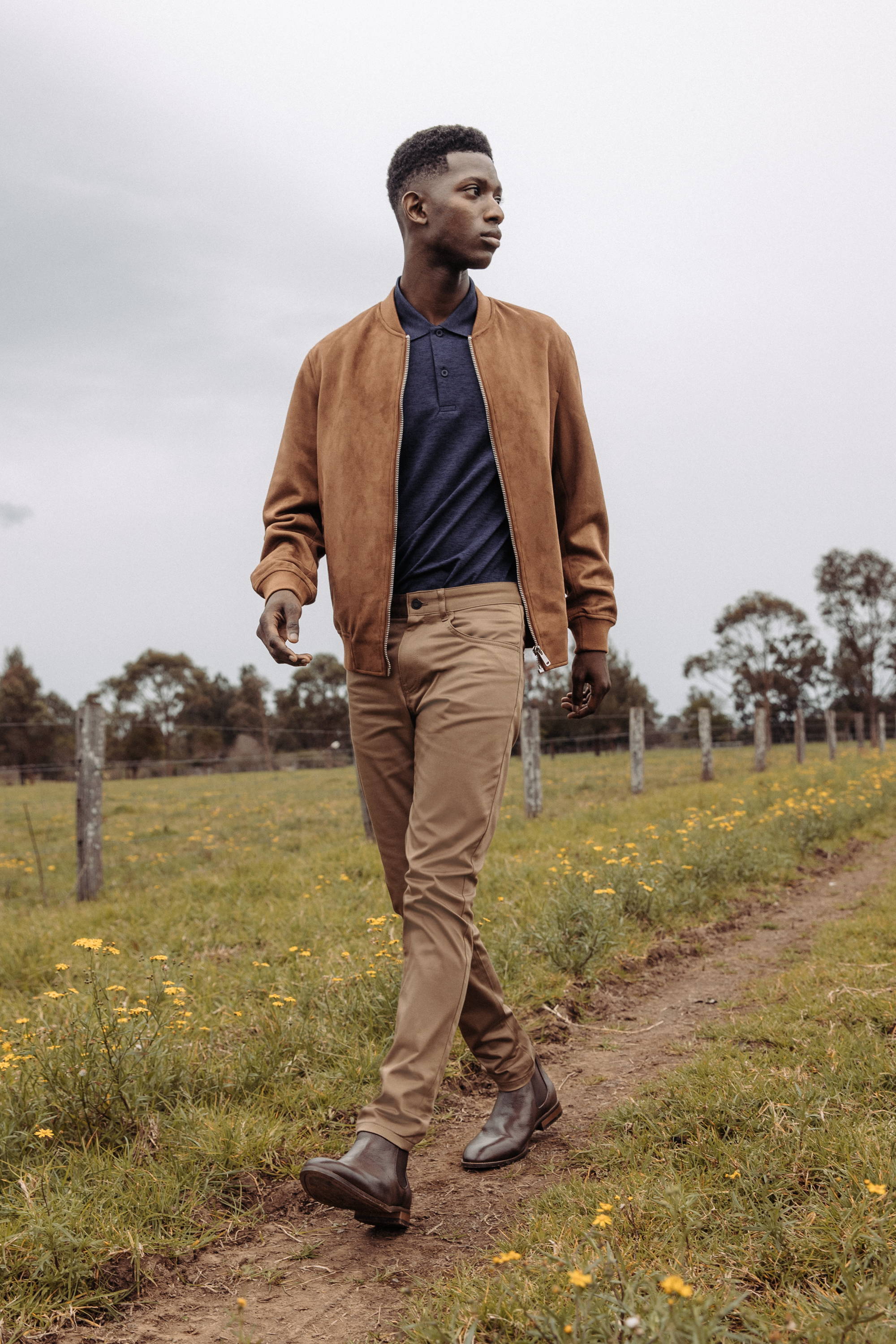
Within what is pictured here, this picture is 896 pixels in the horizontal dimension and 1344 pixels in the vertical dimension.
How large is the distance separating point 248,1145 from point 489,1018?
80cm

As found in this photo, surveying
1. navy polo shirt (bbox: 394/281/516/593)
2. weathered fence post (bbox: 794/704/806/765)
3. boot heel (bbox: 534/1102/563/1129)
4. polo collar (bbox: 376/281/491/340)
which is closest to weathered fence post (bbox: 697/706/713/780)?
weathered fence post (bbox: 794/704/806/765)

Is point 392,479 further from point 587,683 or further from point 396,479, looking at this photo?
point 587,683

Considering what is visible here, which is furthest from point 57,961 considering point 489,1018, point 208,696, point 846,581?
point 208,696

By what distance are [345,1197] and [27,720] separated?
6131cm

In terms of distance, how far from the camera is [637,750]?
1521 cm

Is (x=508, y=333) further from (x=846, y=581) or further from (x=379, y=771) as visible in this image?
(x=846, y=581)

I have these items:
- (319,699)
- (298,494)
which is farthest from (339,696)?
(298,494)

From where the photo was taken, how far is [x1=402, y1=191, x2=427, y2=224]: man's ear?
2.70 m

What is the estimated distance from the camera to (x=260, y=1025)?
12.4 ft

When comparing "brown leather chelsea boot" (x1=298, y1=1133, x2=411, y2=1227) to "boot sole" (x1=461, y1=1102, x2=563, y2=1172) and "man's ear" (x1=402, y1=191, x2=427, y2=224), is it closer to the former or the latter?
"boot sole" (x1=461, y1=1102, x2=563, y2=1172)

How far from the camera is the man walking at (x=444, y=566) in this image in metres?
2.46

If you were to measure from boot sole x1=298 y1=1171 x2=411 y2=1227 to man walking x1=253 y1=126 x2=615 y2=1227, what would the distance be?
0.37m

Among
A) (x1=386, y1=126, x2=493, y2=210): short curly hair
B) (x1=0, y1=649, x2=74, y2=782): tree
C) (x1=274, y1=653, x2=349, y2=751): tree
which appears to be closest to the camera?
(x1=386, y1=126, x2=493, y2=210): short curly hair

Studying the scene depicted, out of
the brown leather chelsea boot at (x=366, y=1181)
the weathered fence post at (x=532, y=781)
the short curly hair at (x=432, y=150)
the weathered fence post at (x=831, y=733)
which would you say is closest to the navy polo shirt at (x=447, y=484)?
the short curly hair at (x=432, y=150)
